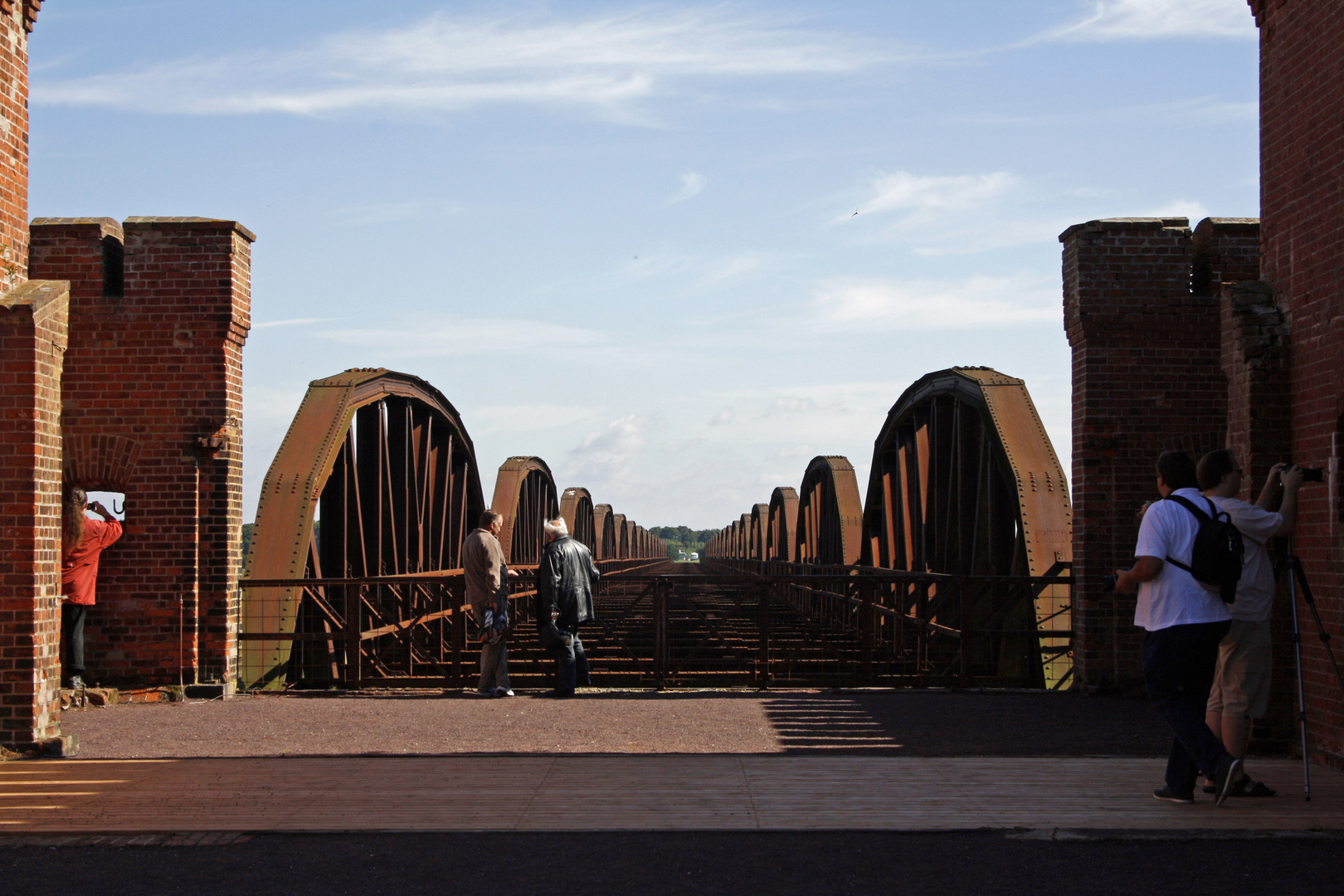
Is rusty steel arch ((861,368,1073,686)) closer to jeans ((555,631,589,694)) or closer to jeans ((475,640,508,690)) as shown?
jeans ((555,631,589,694))

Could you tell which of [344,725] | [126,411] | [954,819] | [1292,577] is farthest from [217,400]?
[1292,577]

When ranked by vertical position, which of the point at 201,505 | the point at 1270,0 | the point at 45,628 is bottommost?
the point at 45,628

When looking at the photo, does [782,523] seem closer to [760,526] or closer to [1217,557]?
[760,526]

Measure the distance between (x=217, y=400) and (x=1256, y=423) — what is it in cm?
819

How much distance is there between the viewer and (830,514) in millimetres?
26453

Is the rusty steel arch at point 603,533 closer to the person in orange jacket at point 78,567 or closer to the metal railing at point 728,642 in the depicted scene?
the metal railing at point 728,642

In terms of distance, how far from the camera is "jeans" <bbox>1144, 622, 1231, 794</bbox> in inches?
229

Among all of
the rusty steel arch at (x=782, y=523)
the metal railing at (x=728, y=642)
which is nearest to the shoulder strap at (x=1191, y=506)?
the metal railing at (x=728, y=642)

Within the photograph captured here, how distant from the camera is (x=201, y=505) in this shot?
11.0 metres

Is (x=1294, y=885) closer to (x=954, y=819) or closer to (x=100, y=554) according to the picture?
(x=954, y=819)

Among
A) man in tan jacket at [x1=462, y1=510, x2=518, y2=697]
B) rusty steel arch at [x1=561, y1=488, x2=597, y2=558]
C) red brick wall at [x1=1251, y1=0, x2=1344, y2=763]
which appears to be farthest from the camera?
rusty steel arch at [x1=561, y1=488, x2=597, y2=558]

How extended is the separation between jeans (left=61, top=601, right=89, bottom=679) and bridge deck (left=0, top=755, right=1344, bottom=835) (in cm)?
367

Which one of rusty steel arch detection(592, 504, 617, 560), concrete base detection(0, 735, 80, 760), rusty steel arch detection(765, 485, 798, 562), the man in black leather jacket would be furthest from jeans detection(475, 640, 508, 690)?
rusty steel arch detection(592, 504, 617, 560)

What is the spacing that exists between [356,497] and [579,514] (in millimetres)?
29690
